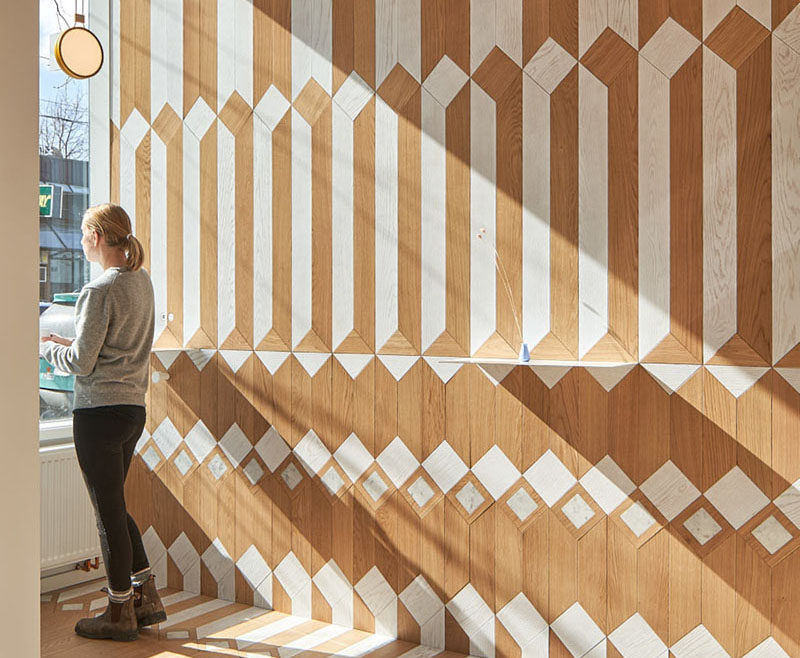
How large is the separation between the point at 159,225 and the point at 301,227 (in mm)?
842

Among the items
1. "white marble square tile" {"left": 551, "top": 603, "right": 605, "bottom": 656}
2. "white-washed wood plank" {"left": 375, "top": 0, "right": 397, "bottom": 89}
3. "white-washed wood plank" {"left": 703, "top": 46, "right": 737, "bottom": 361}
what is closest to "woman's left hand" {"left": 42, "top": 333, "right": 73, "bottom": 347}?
"white-washed wood plank" {"left": 375, "top": 0, "right": 397, "bottom": 89}

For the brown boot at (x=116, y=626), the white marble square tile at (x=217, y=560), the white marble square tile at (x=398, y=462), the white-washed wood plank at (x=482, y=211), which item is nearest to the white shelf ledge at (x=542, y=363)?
the white-washed wood plank at (x=482, y=211)

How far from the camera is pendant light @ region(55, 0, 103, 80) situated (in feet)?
11.5

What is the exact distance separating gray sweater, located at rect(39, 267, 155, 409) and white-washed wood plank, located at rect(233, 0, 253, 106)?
3.28 feet

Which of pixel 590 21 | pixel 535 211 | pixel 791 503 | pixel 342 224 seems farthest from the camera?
pixel 342 224

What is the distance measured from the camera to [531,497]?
3.13 meters

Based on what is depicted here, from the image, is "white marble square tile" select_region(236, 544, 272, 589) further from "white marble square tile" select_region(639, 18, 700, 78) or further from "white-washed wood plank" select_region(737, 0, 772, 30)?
"white-washed wood plank" select_region(737, 0, 772, 30)

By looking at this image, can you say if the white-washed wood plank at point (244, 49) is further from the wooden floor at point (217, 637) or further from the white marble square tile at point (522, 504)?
the wooden floor at point (217, 637)

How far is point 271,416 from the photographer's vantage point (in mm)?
3756

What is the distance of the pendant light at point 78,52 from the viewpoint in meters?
3.51

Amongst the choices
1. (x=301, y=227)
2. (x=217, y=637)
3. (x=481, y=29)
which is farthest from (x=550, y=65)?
(x=217, y=637)

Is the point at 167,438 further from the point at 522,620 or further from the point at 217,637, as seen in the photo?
the point at 522,620

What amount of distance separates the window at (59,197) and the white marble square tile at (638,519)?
2.59 m

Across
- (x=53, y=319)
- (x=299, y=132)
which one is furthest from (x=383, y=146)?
(x=53, y=319)
